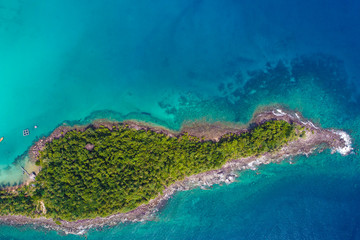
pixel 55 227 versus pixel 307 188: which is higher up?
pixel 55 227

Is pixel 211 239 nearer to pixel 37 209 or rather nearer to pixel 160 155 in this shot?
pixel 160 155

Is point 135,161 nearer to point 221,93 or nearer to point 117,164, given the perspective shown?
point 117,164

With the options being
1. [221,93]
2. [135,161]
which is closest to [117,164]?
[135,161]

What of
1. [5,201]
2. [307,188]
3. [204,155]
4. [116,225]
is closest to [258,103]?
[204,155]
